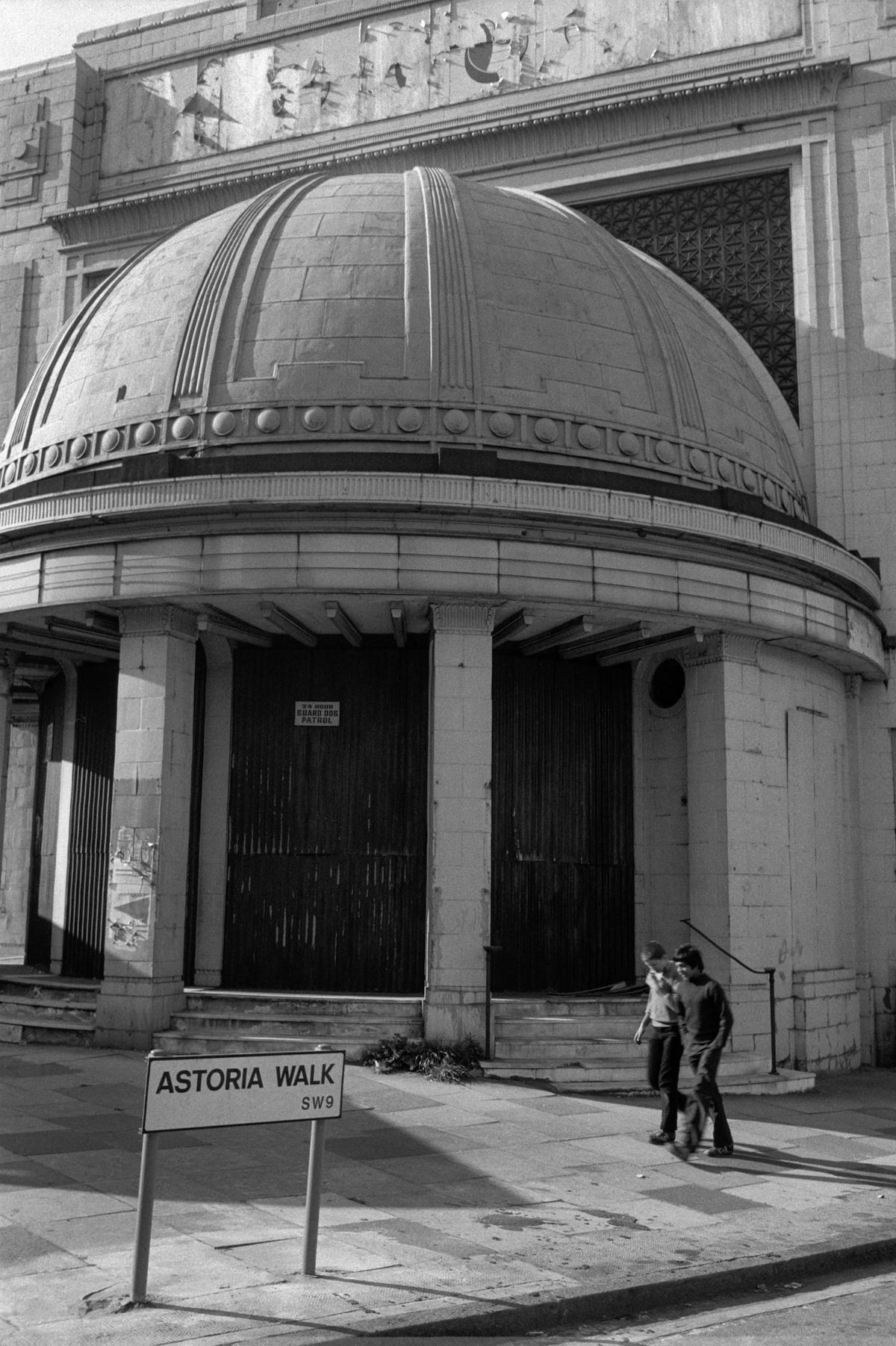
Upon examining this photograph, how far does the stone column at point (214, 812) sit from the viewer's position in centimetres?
1883

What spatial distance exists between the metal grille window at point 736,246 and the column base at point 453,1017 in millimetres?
13593

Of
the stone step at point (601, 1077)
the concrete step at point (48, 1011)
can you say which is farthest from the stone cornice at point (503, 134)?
the stone step at point (601, 1077)

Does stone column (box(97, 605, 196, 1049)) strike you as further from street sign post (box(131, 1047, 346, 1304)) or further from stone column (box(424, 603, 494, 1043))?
street sign post (box(131, 1047, 346, 1304))

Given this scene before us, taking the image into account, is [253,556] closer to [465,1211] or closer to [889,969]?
[465,1211]

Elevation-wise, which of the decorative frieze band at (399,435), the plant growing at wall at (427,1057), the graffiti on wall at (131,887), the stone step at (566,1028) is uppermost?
the decorative frieze band at (399,435)

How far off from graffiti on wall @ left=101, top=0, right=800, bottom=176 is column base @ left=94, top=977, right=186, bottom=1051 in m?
19.5

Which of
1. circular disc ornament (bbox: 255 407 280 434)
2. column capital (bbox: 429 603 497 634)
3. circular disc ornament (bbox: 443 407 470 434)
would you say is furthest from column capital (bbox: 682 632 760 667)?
circular disc ornament (bbox: 255 407 280 434)

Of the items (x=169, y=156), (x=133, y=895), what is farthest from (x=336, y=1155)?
(x=169, y=156)

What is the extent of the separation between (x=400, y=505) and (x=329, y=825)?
5005mm

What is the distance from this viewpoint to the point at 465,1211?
9609mm

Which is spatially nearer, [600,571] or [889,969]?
[600,571]

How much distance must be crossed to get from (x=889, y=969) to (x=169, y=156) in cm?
2264

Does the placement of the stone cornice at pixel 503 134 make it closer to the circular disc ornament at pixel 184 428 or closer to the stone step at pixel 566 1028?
the circular disc ornament at pixel 184 428

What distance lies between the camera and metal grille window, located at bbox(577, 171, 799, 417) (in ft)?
81.4
